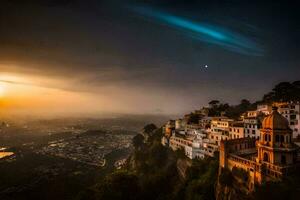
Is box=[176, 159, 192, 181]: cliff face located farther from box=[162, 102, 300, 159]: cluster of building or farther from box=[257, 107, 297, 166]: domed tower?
box=[257, 107, 297, 166]: domed tower

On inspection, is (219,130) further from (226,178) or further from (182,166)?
(226,178)

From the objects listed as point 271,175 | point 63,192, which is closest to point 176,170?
point 271,175

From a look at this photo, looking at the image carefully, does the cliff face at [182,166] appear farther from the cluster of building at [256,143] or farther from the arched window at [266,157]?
the arched window at [266,157]

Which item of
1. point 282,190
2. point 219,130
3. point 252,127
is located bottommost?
point 282,190

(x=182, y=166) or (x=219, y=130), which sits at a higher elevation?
(x=219, y=130)

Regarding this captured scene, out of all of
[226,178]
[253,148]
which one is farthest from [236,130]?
[226,178]

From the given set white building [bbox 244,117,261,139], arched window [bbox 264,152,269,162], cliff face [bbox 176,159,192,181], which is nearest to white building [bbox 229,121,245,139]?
white building [bbox 244,117,261,139]
